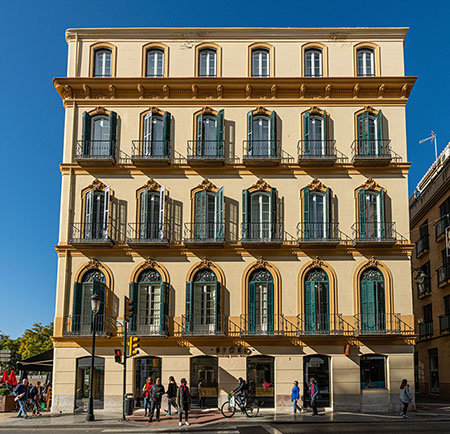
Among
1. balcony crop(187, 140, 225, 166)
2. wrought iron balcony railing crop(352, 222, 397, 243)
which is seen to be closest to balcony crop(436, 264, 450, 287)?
wrought iron balcony railing crop(352, 222, 397, 243)

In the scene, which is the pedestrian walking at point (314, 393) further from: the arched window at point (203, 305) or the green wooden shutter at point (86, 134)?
the green wooden shutter at point (86, 134)

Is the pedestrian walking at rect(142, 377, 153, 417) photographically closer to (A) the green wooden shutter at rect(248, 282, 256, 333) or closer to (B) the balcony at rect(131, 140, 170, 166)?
(A) the green wooden shutter at rect(248, 282, 256, 333)

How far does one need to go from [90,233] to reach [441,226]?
23.4m

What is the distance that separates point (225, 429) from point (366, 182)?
1505cm

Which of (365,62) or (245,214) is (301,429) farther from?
(365,62)

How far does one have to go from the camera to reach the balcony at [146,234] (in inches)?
1176

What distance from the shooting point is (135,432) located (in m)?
21.2

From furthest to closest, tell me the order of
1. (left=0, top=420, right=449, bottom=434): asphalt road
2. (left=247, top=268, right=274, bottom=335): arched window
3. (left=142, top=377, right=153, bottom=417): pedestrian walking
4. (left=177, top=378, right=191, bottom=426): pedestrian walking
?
(left=247, top=268, right=274, bottom=335): arched window, (left=142, top=377, right=153, bottom=417): pedestrian walking, (left=177, top=378, right=191, bottom=426): pedestrian walking, (left=0, top=420, right=449, bottom=434): asphalt road

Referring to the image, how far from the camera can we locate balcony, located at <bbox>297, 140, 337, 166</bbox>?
3067cm

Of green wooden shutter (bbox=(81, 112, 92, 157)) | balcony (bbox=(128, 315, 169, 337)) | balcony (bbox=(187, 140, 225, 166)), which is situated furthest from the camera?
green wooden shutter (bbox=(81, 112, 92, 157))

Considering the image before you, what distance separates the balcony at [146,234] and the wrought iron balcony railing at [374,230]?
961cm

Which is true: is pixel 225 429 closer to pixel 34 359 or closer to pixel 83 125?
pixel 34 359

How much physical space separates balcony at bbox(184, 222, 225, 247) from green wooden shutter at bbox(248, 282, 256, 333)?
104 inches

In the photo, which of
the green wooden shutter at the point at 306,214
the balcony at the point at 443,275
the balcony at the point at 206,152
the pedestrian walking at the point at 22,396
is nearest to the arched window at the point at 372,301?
the green wooden shutter at the point at 306,214
